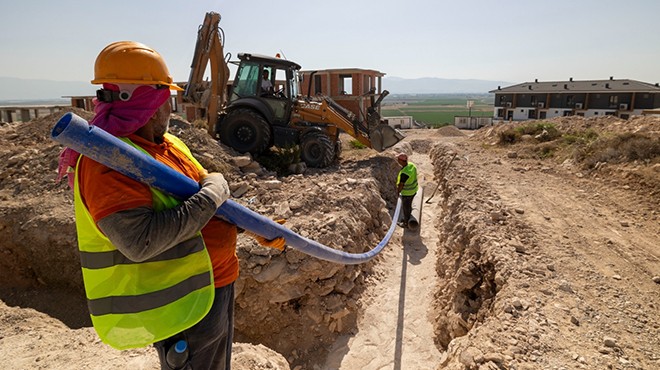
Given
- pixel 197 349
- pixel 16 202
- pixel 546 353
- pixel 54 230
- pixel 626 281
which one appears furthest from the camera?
pixel 16 202

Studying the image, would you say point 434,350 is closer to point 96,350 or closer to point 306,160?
point 96,350

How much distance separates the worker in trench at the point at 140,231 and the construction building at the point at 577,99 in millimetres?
40898

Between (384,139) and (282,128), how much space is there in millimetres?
3148

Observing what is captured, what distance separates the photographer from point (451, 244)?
6711 millimetres

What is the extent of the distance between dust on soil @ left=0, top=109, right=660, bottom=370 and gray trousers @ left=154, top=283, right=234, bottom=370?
156 cm

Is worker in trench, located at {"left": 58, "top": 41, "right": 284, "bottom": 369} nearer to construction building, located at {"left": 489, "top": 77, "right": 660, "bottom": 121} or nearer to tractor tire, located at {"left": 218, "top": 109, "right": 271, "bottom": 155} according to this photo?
tractor tire, located at {"left": 218, "top": 109, "right": 271, "bottom": 155}

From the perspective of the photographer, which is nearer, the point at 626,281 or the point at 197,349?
the point at 197,349

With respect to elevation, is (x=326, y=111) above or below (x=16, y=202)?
above

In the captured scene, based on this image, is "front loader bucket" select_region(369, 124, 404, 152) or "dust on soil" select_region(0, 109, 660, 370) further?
"front loader bucket" select_region(369, 124, 404, 152)

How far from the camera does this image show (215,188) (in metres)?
1.79

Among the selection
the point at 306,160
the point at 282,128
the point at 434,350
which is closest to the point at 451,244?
the point at 434,350

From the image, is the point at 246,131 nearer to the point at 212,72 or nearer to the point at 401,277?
the point at 212,72

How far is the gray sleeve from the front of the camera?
1.51 metres

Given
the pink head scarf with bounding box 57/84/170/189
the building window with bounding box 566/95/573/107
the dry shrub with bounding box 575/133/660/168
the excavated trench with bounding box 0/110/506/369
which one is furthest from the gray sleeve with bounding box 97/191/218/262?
the building window with bounding box 566/95/573/107
